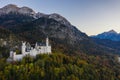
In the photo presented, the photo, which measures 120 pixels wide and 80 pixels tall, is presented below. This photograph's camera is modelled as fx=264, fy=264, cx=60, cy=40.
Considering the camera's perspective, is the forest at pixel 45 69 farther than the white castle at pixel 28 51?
No

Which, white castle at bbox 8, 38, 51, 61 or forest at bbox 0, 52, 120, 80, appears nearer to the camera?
forest at bbox 0, 52, 120, 80

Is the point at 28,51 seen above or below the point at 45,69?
above

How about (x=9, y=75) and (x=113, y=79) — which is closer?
(x=9, y=75)

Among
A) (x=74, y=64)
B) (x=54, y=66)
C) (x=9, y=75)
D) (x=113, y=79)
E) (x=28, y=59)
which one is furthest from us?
(x=113, y=79)

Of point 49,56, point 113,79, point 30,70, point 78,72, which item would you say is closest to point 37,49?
point 49,56

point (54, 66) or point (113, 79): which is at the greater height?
point (54, 66)

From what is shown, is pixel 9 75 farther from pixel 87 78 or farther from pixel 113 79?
pixel 113 79

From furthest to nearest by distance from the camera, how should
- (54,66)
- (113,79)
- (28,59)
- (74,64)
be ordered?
(113,79), (74,64), (54,66), (28,59)

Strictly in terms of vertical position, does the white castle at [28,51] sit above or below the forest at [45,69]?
above

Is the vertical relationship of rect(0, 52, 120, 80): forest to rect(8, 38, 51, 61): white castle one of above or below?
below

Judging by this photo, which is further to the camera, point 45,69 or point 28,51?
point 28,51

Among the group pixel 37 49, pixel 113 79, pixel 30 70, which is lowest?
pixel 113 79
